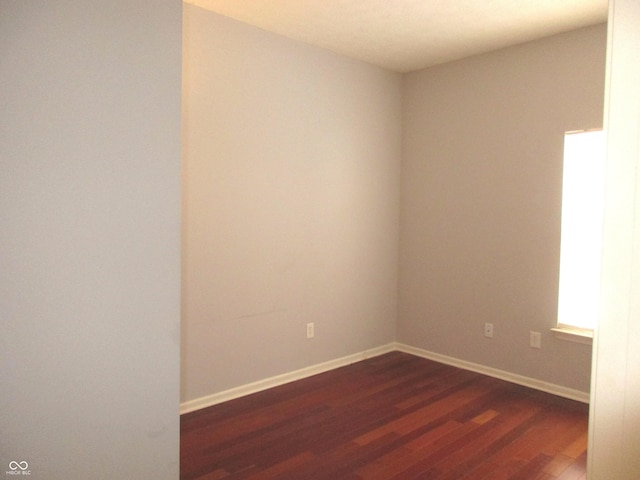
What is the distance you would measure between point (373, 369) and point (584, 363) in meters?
1.53

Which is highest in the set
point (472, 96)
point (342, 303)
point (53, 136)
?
point (472, 96)

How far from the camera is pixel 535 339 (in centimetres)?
345

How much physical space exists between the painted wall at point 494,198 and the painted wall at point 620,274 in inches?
67.2

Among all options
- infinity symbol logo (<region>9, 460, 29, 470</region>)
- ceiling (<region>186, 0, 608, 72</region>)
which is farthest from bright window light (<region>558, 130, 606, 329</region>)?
infinity symbol logo (<region>9, 460, 29, 470</region>)

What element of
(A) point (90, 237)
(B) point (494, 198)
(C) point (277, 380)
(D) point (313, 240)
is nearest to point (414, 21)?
(B) point (494, 198)

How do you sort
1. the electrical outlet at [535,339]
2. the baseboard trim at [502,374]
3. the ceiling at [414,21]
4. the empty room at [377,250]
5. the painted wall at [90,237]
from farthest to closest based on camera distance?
the electrical outlet at [535,339], the baseboard trim at [502,374], the ceiling at [414,21], the empty room at [377,250], the painted wall at [90,237]

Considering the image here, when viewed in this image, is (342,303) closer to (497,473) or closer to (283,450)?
(283,450)

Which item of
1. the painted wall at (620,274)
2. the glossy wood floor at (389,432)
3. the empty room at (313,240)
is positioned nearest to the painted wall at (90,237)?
the empty room at (313,240)

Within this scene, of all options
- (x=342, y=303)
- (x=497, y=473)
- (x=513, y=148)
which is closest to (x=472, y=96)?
(x=513, y=148)

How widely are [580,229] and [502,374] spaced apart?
1260 millimetres

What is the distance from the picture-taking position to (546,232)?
11.0 feet

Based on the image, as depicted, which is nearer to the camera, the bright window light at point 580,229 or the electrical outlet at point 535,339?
the bright window light at point 580,229

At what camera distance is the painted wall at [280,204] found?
117 inches

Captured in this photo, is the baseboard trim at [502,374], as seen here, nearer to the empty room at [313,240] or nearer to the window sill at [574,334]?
the empty room at [313,240]
